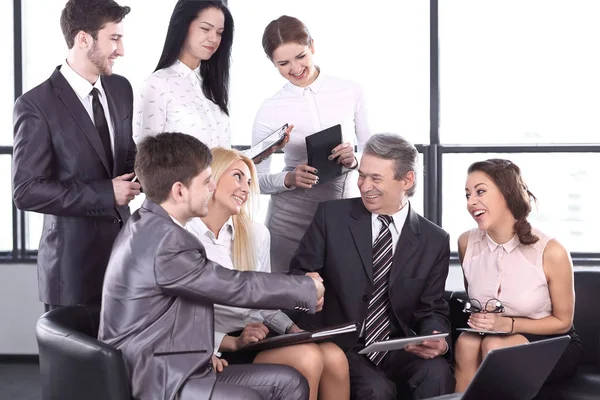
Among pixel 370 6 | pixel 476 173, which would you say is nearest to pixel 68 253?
pixel 476 173

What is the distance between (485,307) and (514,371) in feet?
1.62

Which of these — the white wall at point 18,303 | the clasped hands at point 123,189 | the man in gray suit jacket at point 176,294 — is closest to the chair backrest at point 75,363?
the man in gray suit jacket at point 176,294

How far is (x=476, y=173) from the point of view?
3.12 m

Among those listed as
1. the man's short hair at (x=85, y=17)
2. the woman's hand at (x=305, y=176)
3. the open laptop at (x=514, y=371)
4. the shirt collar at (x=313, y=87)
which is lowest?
the open laptop at (x=514, y=371)

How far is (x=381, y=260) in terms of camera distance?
3166 mm

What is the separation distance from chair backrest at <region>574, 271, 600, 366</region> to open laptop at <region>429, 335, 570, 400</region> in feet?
1.96

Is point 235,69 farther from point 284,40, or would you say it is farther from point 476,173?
point 476,173

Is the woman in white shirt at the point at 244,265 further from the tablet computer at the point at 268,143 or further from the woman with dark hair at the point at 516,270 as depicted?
the woman with dark hair at the point at 516,270

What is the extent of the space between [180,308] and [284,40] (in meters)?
1.37

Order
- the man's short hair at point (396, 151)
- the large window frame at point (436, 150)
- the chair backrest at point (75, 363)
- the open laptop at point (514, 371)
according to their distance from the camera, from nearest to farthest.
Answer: the chair backrest at point (75, 363) → the open laptop at point (514, 371) → the man's short hair at point (396, 151) → the large window frame at point (436, 150)

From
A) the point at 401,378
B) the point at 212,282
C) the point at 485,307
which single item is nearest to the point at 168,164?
the point at 212,282

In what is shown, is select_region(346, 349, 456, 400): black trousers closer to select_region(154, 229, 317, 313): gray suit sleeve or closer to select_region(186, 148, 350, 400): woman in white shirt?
select_region(186, 148, 350, 400): woman in white shirt

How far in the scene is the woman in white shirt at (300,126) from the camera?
3.49 meters

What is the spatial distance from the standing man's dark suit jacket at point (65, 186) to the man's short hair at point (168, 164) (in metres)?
0.40
